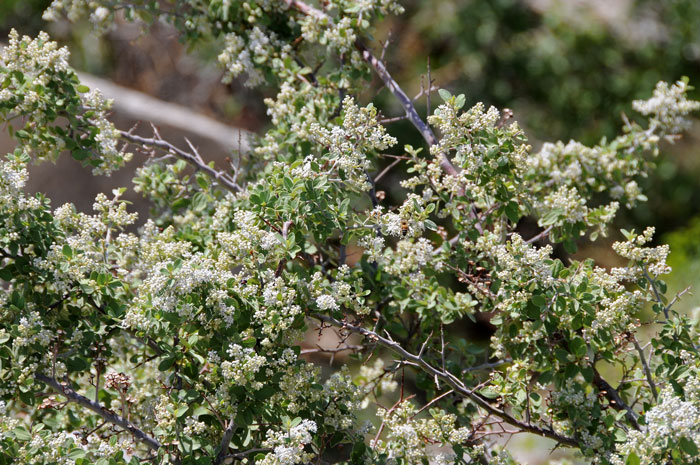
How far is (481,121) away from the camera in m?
1.57

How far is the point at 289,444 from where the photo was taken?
138 centimetres

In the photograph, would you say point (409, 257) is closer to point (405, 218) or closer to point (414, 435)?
point (405, 218)

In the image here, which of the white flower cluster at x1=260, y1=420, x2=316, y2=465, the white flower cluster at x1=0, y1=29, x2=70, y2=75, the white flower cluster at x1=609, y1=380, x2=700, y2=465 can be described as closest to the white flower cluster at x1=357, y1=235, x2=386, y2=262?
the white flower cluster at x1=260, y1=420, x2=316, y2=465

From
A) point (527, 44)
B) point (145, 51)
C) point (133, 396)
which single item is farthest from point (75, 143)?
point (527, 44)

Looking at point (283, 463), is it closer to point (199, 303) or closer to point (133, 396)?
point (199, 303)

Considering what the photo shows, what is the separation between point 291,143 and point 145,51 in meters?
4.02

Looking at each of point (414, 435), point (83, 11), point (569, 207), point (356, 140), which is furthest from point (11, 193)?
point (569, 207)

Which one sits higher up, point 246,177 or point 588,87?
point 588,87

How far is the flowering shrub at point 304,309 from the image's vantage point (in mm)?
1461

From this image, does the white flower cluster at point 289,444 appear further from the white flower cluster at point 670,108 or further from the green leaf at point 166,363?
the white flower cluster at point 670,108

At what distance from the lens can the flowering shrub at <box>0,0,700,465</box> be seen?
1.46 meters

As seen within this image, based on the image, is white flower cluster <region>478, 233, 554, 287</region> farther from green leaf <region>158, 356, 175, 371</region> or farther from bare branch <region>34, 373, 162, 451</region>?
bare branch <region>34, 373, 162, 451</region>

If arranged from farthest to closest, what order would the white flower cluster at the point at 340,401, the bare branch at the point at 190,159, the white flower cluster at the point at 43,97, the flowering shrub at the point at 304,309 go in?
Result: the bare branch at the point at 190,159, the white flower cluster at the point at 43,97, the white flower cluster at the point at 340,401, the flowering shrub at the point at 304,309

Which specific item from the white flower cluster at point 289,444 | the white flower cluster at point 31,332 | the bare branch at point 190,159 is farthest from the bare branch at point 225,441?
the bare branch at point 190,159
